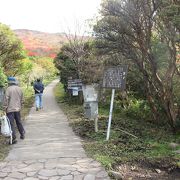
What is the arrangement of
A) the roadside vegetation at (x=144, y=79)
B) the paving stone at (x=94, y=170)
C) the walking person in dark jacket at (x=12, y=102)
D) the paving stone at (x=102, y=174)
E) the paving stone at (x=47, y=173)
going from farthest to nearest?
the walking person in dark jacket at (x=12, y=102), the roadside vegetation at (x=144, y=79), the paving stone at (x=94, y=170), the paving stone at (x=47, y=173), the paving stone at (x=102, y=174)

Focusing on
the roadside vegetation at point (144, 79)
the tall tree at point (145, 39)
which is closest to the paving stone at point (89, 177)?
the roadside vegetation at point (144, 79)

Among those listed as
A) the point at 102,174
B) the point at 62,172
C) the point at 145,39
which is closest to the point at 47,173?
the point at 62,172

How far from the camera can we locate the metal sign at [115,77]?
959 cm

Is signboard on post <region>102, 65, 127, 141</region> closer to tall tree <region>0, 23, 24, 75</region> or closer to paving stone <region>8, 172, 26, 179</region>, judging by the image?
paving stone <region>8, 172, 26, 179</region>

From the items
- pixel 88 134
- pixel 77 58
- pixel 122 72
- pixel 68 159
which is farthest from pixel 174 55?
pixel 77 58

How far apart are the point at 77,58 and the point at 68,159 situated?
1240cm

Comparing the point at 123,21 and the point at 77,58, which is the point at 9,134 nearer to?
the point at 123,21

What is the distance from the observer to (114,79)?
32.0ft

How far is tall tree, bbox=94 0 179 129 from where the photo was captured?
10.8m

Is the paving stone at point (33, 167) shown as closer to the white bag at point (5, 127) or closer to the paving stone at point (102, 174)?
the paving stone at point (102, 174)

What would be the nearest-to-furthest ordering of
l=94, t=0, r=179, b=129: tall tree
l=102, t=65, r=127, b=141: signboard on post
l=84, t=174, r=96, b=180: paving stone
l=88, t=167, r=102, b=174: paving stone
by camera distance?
l=84, t=174, r=96, b=180: paving stone → l=88, t=167, r=102, b=174: paving stone → l=102, t=65, r=127, b=141: signboard on post → l=94, t=0, r=179, b=129: tall tree

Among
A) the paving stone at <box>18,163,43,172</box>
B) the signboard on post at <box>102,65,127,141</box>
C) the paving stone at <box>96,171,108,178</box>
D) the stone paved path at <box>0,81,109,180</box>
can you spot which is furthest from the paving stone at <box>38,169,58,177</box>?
the signboard on post at <box>102,65,127,141</box>

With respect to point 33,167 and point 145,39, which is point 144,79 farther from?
point 33,167

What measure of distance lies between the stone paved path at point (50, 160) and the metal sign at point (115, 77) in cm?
179
